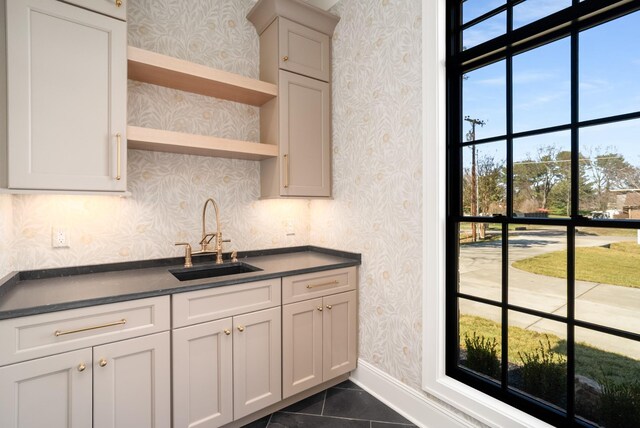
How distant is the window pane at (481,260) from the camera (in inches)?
66.4

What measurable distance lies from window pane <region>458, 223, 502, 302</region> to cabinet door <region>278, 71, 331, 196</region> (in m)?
1.10

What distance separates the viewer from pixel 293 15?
2.29m

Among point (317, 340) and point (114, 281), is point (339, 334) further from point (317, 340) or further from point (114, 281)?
point (114, 281)

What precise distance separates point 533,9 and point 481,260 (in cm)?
131

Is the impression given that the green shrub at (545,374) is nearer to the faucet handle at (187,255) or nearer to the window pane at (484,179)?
the window pane at (484,179)

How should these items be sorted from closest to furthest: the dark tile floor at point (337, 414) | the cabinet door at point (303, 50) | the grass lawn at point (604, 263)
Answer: the grass lawn at point (604, 263), the dark tile floor at point (337, 414), the cabinet door at point (303, 50)

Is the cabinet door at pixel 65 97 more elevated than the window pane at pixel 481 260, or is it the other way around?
the cabinet door at pixel 65 97

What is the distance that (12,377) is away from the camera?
1271 millimetres

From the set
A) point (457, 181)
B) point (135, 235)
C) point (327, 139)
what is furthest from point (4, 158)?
point (457, 181)

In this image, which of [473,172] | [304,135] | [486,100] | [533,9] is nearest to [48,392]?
[304,135]

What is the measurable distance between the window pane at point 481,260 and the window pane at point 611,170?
413 millimetres

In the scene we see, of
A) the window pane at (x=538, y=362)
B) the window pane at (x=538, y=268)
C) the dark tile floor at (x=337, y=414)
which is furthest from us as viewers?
the dark tile floor at (x=337, y=414)

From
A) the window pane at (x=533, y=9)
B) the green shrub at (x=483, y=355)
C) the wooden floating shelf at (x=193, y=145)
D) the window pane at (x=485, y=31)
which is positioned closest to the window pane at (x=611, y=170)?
the window pane at (x=533, y=9)

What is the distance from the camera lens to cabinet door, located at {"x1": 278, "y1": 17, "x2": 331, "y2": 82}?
7.45 ft
